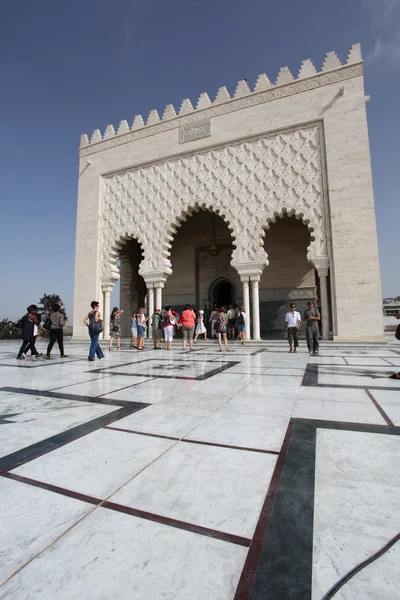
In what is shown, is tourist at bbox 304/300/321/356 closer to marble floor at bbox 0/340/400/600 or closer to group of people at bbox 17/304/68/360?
marble floor at bbox 0/340/400/600

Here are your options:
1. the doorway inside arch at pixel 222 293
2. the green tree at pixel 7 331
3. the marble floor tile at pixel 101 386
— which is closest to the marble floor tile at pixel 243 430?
the marble floor tile at pixel 101 386

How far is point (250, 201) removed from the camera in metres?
9.52

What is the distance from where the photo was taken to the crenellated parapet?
28.8 feet

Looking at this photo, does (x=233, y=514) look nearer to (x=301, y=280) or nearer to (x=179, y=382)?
(x=179, y=382)

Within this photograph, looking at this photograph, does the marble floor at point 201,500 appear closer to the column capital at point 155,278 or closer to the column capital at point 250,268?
the column capital at point 250,268

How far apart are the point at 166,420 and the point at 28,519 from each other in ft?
3.38

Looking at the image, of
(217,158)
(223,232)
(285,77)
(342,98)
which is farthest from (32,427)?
(223,232)

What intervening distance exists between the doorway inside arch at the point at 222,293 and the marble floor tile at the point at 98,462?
1182 centimetres

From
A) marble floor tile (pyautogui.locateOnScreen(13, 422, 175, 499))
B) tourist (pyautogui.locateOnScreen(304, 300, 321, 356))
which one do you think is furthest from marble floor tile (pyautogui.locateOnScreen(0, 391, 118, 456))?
tourist (pyautogui.locateOnScreen(304, 300, 321, 356))

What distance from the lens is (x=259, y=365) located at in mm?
4484

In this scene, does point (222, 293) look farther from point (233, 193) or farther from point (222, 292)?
point (233, 193)

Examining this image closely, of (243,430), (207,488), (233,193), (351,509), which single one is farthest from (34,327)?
(233,193)

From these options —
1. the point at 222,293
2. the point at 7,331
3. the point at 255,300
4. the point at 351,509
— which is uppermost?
the point at 222,293

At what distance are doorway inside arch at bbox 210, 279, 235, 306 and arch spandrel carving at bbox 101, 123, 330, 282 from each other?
11.5 feet
